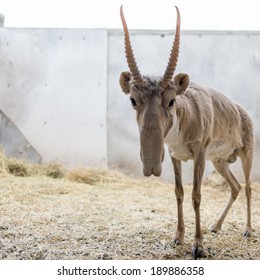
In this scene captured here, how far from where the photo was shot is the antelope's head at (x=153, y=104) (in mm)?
3012

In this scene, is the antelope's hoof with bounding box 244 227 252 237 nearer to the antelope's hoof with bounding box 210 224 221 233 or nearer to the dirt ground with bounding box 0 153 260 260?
the dirt ground with bounding box 0 153 260 260

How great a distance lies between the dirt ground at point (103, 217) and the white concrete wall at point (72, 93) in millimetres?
504

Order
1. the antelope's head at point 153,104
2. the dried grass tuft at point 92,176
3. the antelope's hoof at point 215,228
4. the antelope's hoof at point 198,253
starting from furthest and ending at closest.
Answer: the dried grass tuft at point 92,176 → the antelope's hoof at point 215,228 → the antelope's hoof at point 198,253 → the antelope's head at point 153,104

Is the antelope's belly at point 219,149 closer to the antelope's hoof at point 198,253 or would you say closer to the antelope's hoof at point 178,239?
the antelope's hoof at point 178,239

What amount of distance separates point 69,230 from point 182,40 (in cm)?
446

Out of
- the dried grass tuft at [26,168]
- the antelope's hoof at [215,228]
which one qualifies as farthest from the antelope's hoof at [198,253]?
the dried grass tuft at [26,168]

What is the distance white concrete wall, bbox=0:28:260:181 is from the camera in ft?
25.5

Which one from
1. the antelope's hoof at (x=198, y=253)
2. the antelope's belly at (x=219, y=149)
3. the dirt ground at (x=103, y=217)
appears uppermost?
the antelope's belly at (x=219, y=149)

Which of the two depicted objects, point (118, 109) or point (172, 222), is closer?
point (172, 222)

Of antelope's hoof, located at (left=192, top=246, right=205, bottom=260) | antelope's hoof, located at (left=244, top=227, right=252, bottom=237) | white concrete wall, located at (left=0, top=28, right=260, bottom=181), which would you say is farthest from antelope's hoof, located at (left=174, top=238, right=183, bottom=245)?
white concrete wall, located at (left=0, top=28, right=260, bottom=181)

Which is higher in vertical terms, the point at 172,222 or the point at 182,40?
the point at 182,40

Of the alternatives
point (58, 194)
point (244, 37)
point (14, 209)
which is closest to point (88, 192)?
point (58, 194)

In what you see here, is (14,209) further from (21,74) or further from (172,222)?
(21,74)
